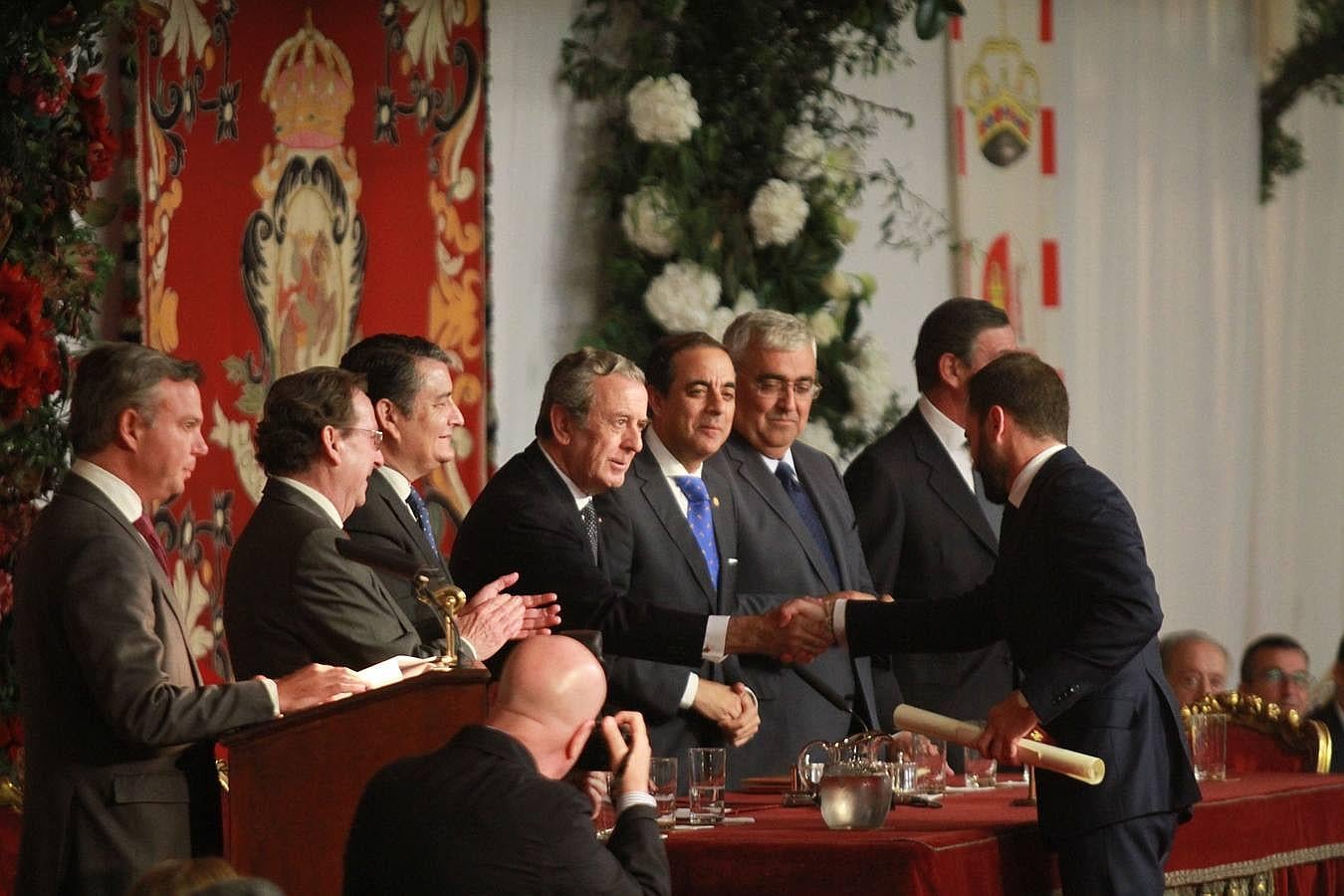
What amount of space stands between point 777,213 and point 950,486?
4.64 ft

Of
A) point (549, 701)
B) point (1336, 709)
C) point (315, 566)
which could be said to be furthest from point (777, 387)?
point (549, 701)

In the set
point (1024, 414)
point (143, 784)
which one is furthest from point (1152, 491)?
point (143, 784)

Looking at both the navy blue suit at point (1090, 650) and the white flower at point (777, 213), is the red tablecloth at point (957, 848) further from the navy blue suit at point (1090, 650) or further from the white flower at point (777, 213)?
the white flower at point (777, 213)

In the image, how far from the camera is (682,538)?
474 cm

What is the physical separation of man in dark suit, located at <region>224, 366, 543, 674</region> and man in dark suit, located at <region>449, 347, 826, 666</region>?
0.53 m

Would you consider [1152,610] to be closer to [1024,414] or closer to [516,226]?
[1024,414]

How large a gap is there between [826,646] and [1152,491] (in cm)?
440

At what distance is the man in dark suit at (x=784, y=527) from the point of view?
4.75 m

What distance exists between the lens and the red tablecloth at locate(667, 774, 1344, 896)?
138 inches

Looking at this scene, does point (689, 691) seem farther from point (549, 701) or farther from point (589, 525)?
point (549, 701)

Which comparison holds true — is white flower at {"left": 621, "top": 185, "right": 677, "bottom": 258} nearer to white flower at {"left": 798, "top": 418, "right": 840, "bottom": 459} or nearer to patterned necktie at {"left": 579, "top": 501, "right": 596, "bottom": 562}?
white flower at {"left": 798, "top": 418, "right": 840, "bottom": 459}

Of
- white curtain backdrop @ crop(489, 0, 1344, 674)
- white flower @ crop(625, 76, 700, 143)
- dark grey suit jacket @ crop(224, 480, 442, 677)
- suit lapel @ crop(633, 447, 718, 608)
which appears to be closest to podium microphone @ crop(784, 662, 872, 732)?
suit lapel @ crop(633, 447, 718, 608)

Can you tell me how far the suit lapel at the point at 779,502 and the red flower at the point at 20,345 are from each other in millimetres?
1621

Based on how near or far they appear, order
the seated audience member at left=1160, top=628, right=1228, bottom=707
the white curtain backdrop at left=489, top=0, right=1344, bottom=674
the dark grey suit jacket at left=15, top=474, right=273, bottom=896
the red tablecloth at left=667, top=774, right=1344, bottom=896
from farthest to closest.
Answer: the white curtain backdrop at left=489, top=0, right=1344, bottom=674 → the seated audience member at left=1160, top=628, right=1228, bottom=707 → the red tablecloth at left=667, top=774, right=1344, bottom=896 → the dark grey suit jacket at left=15, top=474, right=273, bottom=896
